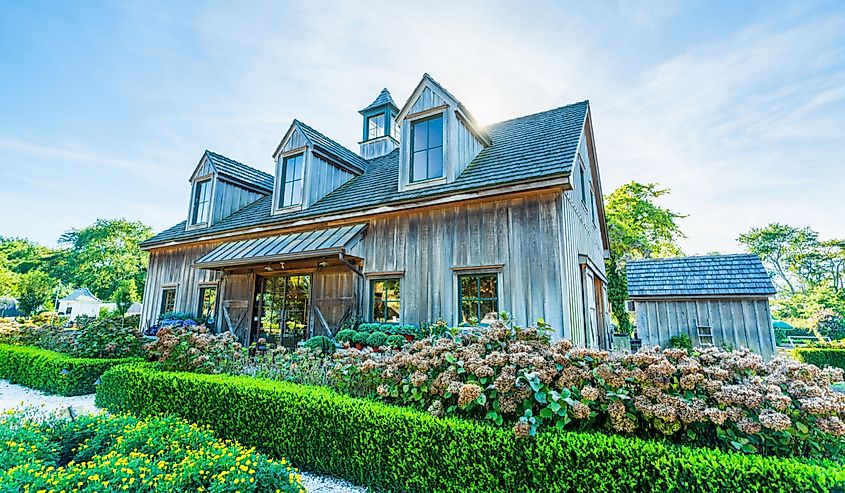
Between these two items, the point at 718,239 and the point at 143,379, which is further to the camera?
the point at 718,239

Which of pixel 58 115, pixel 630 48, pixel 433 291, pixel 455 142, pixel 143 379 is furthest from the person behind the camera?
pixel 58 115

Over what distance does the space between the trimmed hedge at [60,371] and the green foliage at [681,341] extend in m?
14.0

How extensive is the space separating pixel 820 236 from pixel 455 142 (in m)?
51.7

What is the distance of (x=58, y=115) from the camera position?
39.7 feet

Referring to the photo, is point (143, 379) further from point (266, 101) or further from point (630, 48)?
point (630, 48)

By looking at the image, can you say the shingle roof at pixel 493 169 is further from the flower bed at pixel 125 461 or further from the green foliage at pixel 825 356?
the green foliage at pixel 825 356

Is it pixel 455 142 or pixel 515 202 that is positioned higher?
pixel 455 142

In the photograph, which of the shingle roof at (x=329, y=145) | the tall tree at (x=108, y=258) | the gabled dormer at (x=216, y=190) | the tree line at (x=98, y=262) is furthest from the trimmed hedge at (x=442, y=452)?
the tall tree at (x=108, y=258)

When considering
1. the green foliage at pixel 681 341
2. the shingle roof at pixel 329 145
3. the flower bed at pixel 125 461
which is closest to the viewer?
the flower bed at pixel 125 461

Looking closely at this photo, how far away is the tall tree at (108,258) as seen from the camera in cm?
4600

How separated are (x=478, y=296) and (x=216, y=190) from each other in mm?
11248

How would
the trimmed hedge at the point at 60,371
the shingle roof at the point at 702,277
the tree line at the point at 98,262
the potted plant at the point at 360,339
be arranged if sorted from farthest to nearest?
the tree line at the point at 98,262
the shingle roof at the point at 702,277
the potted plant at the point at 360,339
the trimmed hedge at the point at 60,371

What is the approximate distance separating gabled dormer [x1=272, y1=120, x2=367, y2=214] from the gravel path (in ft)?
22.2

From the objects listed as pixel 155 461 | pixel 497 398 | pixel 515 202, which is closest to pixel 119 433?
pixel 155 461
